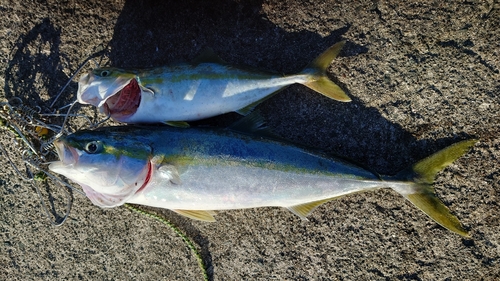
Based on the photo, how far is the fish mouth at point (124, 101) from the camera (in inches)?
96.7

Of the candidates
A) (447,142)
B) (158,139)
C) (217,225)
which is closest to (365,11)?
(447,142)

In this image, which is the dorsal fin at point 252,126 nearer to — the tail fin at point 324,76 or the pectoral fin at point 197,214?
the tail fin at point 324,76

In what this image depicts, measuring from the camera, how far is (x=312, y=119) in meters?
2.63

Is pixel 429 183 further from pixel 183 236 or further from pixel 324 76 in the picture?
pixel 183 236

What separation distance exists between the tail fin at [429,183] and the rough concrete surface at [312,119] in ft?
0.47

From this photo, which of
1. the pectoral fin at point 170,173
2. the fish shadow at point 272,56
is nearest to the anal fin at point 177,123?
the fish shadow at point 272,56

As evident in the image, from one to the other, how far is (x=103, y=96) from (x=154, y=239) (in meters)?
1.20

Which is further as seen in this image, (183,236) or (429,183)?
(183,236)

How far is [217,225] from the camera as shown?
8.96 ft

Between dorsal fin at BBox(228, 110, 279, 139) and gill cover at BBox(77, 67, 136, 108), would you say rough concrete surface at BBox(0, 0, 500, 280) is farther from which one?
gill cover at BBox(77, 67, 136, 108)

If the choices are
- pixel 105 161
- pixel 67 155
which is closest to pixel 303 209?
pixel 105 161

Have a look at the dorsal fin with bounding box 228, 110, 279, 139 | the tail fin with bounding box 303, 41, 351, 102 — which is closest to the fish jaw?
the dorsal fin with bounding box 228, 110, 279, 139

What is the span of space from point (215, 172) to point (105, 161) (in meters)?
0.69

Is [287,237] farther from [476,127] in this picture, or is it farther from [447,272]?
[476,127]
